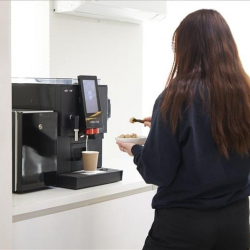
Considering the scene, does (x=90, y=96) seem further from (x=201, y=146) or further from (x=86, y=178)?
(x=201, y=146)

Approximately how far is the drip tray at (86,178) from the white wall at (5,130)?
1.16 feet

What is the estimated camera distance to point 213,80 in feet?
5.26

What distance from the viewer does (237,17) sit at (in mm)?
3471

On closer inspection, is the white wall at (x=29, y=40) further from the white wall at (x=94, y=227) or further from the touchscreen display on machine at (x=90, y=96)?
the white wall at (x=94, y=227)

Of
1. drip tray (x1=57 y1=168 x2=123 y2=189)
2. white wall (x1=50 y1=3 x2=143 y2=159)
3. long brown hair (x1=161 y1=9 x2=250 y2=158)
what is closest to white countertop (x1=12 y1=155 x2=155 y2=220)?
drip tray (x1=57 y1=168 x2=123 y2=189)

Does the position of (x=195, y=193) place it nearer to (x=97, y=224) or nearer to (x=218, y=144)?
(x=218, y=144)

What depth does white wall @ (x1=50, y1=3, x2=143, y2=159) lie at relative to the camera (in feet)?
9.94

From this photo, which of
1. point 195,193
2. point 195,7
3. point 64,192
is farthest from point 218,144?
point 195,7

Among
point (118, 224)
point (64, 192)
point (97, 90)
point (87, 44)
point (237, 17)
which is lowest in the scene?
point (118, 224)

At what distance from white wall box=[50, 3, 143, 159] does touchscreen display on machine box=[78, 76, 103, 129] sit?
3.03 feet

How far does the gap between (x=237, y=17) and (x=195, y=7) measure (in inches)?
14.7

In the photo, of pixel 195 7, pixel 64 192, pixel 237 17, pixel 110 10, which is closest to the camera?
pixel 64 192

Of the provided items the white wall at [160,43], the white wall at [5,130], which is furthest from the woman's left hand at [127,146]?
the white wall at [160,43]

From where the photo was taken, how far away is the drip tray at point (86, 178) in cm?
196
